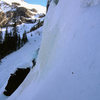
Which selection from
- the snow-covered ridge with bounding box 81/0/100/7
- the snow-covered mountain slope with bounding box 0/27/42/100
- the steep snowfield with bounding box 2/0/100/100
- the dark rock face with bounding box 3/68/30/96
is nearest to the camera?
the steep snowfield with bounding box 2/0/100/100

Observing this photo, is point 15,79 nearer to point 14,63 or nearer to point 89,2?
point 89,2

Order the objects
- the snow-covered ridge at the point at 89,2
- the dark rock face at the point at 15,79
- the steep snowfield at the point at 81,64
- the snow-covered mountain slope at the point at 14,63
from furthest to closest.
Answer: the snow-covered mountain slope at the point at 14,63 → the dark rock face at the point at 15,79 → the snow-covered ridge at the point at 89,2 → the steep snowfield at the point at 81,64

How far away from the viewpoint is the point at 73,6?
14.4 feet

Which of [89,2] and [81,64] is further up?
[89,2]

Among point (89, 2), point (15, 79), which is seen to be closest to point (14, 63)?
point (15, 79)

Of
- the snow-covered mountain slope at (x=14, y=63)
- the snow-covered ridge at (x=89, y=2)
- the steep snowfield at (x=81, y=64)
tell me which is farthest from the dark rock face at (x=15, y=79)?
the snow-covered ridge at (x=89, y=2)

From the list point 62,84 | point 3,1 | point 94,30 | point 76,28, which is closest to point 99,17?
point 94,30

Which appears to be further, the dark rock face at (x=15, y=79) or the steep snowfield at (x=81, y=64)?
the dark rock face at (x=15, y=79)

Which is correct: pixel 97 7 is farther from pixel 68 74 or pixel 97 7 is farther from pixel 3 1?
pixel 3 1

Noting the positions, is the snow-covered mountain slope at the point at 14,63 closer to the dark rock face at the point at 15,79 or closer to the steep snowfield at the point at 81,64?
the dark rock face at the point at 15,79

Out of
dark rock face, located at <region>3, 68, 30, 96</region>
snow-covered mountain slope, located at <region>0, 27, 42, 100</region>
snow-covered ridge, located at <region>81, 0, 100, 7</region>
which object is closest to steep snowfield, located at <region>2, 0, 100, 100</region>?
snow-covered ridge, located at <region>81, 0, 100, 7</region>

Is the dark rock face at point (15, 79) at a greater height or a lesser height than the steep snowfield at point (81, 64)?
lesser

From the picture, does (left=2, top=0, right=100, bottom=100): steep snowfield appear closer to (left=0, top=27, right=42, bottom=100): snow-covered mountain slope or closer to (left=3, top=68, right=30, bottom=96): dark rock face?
(left=0, top=27, right=42, bottom=100): snow-covered mountain slope

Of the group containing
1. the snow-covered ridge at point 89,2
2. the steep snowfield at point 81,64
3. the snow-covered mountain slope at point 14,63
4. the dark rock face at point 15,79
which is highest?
the snow-covered ridge at point 89,2
